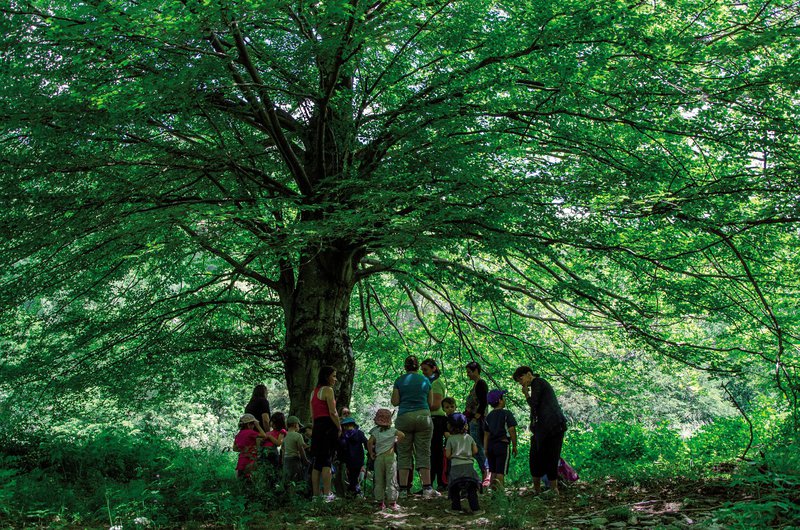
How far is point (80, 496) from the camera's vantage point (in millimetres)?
7984

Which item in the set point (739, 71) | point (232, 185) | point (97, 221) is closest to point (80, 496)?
point (97, 221)

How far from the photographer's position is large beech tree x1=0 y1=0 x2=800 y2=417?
6.97 metres

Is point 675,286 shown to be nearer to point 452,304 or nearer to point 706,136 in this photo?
point 706,136

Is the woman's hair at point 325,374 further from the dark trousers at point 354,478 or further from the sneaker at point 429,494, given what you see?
the sneaker at point 429,494

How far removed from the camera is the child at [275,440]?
8.67 m

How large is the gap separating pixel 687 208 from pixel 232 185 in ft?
22.8

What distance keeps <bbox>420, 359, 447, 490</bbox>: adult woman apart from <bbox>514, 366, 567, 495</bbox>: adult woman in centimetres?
134

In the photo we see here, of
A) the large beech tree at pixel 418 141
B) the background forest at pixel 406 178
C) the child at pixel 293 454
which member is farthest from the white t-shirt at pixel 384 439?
the large beech tree at pixel 418 141

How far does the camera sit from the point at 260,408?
9648mm

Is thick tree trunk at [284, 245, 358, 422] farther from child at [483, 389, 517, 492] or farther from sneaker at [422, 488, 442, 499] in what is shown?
child at [483, 389, 517, 492]

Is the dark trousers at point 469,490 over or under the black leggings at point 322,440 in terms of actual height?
under

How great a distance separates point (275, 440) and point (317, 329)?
2028 mm

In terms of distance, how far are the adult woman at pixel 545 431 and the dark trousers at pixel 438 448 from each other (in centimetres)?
153

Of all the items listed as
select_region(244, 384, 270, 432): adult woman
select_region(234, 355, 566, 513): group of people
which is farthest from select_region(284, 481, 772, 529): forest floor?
select_region(244, 384, 270, 432): adult woman
